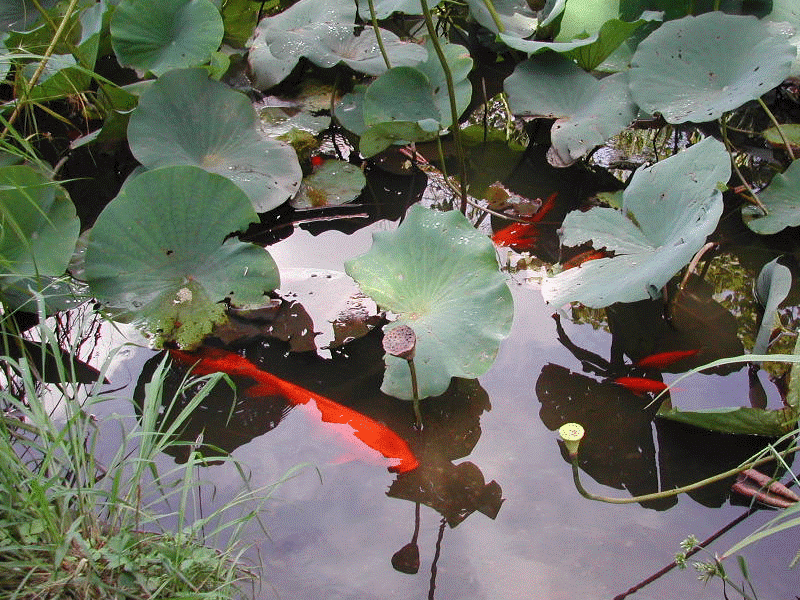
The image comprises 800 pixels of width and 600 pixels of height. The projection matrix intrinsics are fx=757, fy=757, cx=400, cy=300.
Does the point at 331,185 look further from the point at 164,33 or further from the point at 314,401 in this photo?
the point at 314,401

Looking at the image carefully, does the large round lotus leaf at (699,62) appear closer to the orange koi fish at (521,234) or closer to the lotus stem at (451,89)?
the orange koi fish at (521,234)

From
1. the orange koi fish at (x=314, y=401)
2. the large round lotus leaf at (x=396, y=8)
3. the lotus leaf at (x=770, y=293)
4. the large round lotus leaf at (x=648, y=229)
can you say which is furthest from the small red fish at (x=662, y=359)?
the large round lotus leaf at (x=396, y=8)

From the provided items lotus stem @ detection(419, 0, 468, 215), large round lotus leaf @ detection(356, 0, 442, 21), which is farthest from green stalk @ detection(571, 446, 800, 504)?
large round lotus leaf @ detection(356, 0, 442, 21)

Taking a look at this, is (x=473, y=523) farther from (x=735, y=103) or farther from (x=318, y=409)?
(x=735, y=103)

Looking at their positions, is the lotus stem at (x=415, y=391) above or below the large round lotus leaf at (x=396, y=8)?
below

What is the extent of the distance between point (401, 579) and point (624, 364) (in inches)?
36.2

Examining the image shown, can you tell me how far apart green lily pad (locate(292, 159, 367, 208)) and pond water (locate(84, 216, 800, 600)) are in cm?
69

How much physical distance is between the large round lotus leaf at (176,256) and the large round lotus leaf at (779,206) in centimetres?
157

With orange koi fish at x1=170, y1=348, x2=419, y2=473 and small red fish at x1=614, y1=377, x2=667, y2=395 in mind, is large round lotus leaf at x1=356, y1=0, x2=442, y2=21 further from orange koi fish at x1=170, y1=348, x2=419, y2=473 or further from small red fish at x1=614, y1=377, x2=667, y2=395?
small red fish at x1=614, y1=377, x2=667, y2=395

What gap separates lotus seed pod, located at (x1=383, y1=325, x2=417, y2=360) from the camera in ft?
5.33

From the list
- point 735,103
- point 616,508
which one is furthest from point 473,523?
point 735,103

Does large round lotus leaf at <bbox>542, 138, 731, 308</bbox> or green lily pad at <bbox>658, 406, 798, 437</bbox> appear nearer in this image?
green lily pad at <bbox>658, 406, 798, 437</bbox>

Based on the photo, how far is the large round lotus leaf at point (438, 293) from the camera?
6.10ft

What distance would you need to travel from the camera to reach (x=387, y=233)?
211 centimetres
